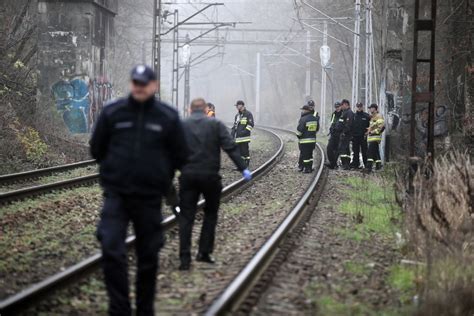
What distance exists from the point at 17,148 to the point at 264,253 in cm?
1515

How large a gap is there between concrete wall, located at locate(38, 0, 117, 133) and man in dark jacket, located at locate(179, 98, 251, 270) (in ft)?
72.7

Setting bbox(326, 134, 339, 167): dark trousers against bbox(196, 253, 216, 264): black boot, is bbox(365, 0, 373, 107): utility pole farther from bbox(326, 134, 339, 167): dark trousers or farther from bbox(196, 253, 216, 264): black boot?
bbox(196, 253, 216, 264): black boot

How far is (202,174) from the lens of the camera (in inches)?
346

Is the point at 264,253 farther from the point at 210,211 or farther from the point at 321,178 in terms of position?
the point at 321,178

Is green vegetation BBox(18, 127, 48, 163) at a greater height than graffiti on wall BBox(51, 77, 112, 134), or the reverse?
graffiti on wall BBox(51, 77, 112, 134)

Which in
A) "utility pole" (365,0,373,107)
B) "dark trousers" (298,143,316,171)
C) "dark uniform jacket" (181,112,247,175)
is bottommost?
"dark trousers" (298,143,316,171)

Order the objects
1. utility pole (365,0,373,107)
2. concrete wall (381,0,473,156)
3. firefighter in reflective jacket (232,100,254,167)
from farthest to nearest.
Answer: utility pole (365,0,373,107) < firefighter in reflective jacket (232,100,254,167) < concrete wall (381,0,473,156)

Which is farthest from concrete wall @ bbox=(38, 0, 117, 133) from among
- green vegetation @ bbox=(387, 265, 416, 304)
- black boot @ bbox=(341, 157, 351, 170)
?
green vegetation @ bbox=(387, 265, 416, 304)

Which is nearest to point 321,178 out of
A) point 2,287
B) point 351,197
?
point 351,197

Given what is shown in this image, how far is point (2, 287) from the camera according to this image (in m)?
7.78

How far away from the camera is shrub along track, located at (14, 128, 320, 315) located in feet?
23.4

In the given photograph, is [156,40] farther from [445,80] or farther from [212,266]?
[212,266]

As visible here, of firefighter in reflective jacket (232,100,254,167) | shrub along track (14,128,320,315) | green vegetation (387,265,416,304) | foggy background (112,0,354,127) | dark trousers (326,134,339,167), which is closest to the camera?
shrub along track (14,128,320,315)

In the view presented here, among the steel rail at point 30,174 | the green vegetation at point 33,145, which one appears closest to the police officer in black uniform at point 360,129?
the steel rail at point 30,174
